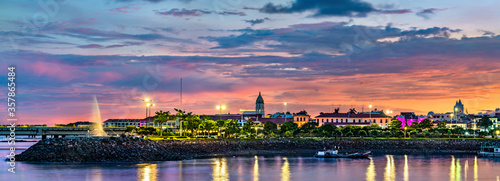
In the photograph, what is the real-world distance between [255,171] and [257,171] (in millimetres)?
346

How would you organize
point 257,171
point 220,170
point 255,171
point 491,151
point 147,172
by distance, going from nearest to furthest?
point 147,172 → point 220,170 → point 255,171 → point 257,171 → point 491,151

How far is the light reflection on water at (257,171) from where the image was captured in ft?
253

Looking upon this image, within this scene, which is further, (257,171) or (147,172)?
(257,171)

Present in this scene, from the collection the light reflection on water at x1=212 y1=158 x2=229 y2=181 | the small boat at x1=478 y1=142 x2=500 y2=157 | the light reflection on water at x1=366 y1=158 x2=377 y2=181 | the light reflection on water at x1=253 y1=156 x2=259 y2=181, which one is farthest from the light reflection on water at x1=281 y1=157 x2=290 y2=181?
the small boat at x1=478 y1=142 x2=500 y2=157

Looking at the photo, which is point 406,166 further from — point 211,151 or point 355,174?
point 211,151

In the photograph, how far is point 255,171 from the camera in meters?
86.8

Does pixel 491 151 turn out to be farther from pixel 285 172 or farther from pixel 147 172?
pixel 147 172

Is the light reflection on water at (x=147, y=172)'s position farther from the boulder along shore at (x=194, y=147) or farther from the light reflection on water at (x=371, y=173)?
the light reflection on water at (x=371, y=173)

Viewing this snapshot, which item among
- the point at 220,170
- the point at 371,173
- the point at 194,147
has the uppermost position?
the point at 194,147

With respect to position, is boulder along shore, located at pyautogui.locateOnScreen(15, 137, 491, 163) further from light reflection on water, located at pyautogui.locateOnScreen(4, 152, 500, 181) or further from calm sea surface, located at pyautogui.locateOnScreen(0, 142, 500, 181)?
light reflection on water, located at pyautogui.locateOnScreen(4, 152, 500, 181)

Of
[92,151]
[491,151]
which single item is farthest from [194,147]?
[491,151]

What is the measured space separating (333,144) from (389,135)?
1312 inches

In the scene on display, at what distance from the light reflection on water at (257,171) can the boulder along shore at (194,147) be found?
496cm

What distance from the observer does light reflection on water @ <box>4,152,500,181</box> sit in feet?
253
